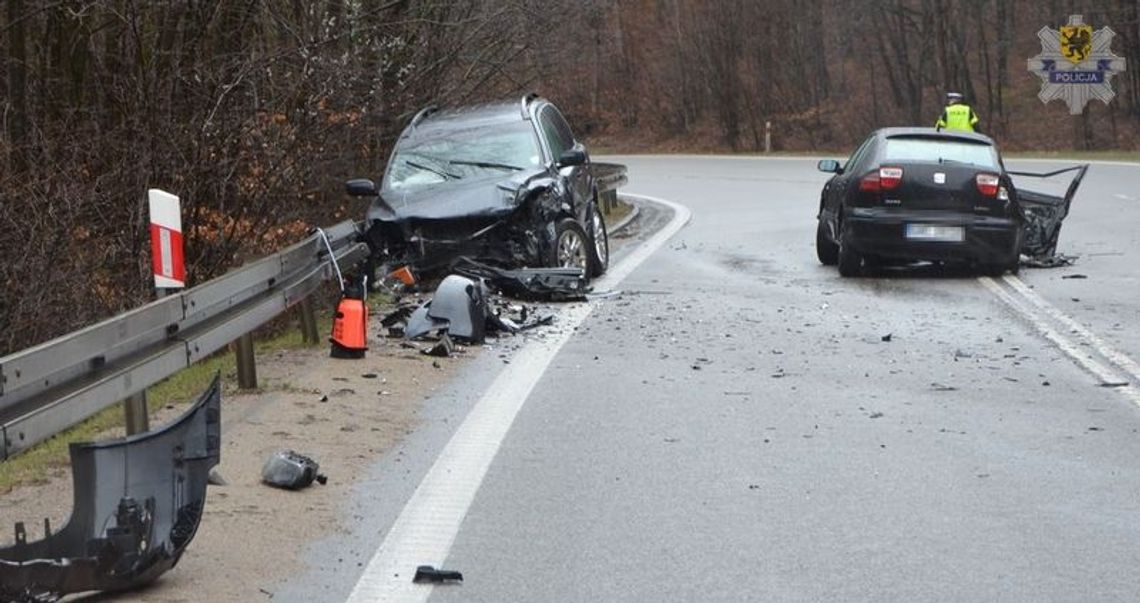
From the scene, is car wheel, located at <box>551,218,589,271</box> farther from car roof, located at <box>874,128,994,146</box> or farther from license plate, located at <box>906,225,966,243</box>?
car roof, located at <box>874,128,994,146</box>

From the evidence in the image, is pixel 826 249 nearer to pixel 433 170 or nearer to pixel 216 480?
pixel 433 170

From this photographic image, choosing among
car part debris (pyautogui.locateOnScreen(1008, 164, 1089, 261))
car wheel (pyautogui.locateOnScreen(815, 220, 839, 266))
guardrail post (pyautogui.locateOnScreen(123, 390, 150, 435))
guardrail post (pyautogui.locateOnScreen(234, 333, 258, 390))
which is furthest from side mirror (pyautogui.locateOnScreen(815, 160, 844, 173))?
guardrail post (pyautogui.locateOnScreen(123, 390, 150, 435))

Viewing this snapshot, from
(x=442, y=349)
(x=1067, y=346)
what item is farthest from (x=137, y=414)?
(x=1067, y=346)

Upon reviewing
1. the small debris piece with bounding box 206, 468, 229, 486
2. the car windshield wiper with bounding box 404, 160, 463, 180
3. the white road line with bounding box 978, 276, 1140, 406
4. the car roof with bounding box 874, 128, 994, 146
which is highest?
the car roof with bounding box 874, 128, 994, 146

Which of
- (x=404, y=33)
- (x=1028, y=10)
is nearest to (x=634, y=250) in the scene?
(x=404, y=33)

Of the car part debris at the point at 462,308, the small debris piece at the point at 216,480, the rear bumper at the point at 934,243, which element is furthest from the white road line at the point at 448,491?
the rear bumper at the point at 934,243

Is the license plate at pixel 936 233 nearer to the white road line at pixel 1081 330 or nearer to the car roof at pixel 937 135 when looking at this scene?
the white road line at pixel 1081 330

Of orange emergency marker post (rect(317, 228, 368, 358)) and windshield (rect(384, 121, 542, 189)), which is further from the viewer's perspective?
windshield (rect(384, 121, 542, 189))

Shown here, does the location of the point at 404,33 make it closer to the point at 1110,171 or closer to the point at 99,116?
the point at 99,116

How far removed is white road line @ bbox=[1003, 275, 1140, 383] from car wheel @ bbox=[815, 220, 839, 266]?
6.84 feet

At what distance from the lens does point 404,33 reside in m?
21.5

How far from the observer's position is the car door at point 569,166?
52.1ft

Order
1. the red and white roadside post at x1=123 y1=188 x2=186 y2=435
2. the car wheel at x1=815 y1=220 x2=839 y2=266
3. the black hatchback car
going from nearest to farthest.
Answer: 1. the red and white roadside post at x1=123 y1=188 x2=186 y2=435
2. the black hatchback car
3. the car wheel at x1=815 y1=220 x2=839 y2=266

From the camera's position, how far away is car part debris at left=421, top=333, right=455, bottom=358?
38.1 ft
